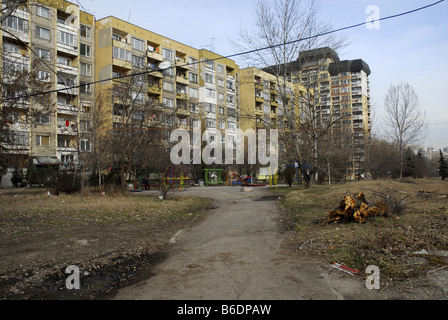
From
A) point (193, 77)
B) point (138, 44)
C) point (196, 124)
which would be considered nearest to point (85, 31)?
point (138, 44)

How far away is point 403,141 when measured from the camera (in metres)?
44.3

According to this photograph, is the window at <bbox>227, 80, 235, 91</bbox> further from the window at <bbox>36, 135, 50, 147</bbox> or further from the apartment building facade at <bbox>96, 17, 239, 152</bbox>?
the window at <bbox>36, 135, 50, 147</bbox>

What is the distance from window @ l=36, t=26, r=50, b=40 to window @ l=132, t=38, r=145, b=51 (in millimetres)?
11049

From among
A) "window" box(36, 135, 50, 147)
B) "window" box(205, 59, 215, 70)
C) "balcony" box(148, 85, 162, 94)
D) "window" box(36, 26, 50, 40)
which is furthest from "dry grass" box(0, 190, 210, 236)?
"window" box(205, 59, 215, 70)

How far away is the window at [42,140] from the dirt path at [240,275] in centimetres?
3715

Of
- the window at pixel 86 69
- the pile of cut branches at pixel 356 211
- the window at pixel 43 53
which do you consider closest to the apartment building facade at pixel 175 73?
the window at pixel 86 69

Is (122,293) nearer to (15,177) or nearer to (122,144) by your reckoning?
(122,144)

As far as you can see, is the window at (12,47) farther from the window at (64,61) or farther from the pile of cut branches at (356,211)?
the pile of cut branches at (356,211)

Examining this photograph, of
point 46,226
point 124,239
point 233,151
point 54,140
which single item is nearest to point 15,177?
point 54,140

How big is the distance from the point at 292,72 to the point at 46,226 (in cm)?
2148

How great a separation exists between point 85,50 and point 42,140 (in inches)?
541

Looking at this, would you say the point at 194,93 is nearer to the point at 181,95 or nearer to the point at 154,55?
the point at 181,95

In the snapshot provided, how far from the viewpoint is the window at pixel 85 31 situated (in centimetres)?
4475

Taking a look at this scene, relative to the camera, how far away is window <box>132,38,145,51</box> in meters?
47.4
